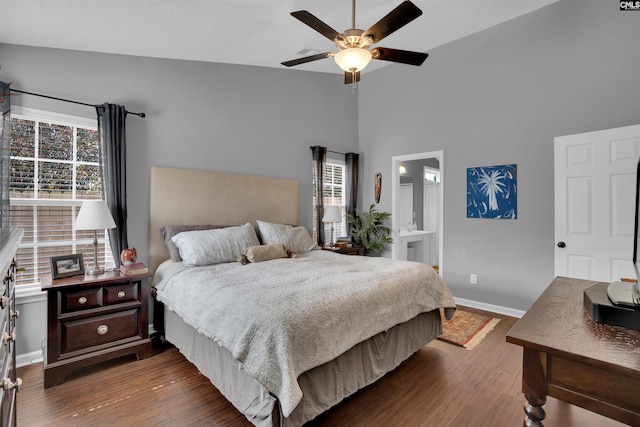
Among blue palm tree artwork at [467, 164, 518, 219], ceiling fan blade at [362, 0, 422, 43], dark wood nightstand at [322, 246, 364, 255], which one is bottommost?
dark wood nightstand at [322, 246, 364, 255]

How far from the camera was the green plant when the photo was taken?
16.4 feet

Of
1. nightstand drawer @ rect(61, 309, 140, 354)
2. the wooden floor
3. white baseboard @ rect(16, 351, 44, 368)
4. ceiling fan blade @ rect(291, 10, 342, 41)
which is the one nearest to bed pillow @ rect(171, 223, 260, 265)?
nightstand drawer @ rect(61, 309, 140, 354)

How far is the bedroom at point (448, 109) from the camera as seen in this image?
9.81 ft

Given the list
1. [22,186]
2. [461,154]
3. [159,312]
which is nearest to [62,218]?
[22,186]

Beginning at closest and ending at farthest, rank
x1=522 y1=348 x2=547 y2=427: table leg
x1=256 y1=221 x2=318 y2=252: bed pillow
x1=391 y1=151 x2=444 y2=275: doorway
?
x1=522 y1=348 x2=547 y2=427: table leg < x1=256 y1=221 x2=318 y2=252: bed pillow < x1=391 y1=151 x2=444 y2=275: doorway

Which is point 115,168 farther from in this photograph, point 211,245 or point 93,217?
point 211,245

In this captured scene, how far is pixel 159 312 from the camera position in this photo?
303 cm

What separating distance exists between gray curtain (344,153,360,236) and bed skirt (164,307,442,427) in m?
2.75

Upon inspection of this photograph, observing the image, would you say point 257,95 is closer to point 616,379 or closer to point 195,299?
point 195,299

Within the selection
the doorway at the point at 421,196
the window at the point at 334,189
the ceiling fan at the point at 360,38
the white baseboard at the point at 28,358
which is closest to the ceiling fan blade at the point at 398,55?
the ceiling fan at the point at 360,38

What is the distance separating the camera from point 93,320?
2436 mm

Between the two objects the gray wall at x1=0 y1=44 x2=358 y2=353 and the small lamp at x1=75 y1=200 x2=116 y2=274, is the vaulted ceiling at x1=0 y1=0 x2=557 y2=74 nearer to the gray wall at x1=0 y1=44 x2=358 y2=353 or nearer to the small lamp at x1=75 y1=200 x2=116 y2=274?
the gray wall at x1=0 y1=44 x2=358 y2=353

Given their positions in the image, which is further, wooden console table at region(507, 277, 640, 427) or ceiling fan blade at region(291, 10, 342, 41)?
ceiling fan blade at region(291, 10, 342, 41)

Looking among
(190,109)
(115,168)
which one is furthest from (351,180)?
(115,168)
